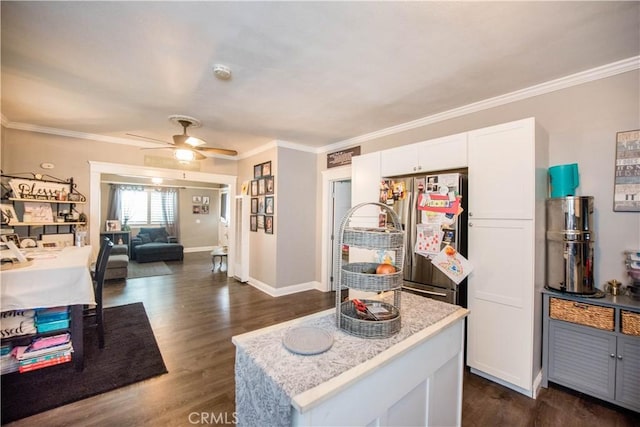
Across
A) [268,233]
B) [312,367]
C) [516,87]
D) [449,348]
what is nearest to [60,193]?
[268,233]

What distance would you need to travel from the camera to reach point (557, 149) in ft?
7.73

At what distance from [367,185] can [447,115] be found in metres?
1.22

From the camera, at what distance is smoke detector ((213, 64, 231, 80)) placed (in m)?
2.19

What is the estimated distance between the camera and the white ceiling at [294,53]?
160cm

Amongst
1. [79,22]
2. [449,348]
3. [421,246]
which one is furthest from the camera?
[421,246]

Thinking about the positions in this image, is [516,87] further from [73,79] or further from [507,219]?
[73,79]

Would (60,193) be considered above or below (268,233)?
above

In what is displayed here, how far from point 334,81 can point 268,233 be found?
2908 mm

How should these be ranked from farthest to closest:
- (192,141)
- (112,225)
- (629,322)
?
(112,225)
(192,141)
(629,322)

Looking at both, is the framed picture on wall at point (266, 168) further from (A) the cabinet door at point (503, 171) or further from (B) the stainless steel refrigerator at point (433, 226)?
(A) the cabinet door at point (503, 171)

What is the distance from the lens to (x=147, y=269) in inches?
251

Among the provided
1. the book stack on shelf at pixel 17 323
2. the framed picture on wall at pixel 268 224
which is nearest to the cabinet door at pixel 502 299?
the framed picture on wall at pixel 268 224

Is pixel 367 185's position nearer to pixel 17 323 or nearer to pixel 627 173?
pixel 627 173

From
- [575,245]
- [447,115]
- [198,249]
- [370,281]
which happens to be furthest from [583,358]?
[198,249]
